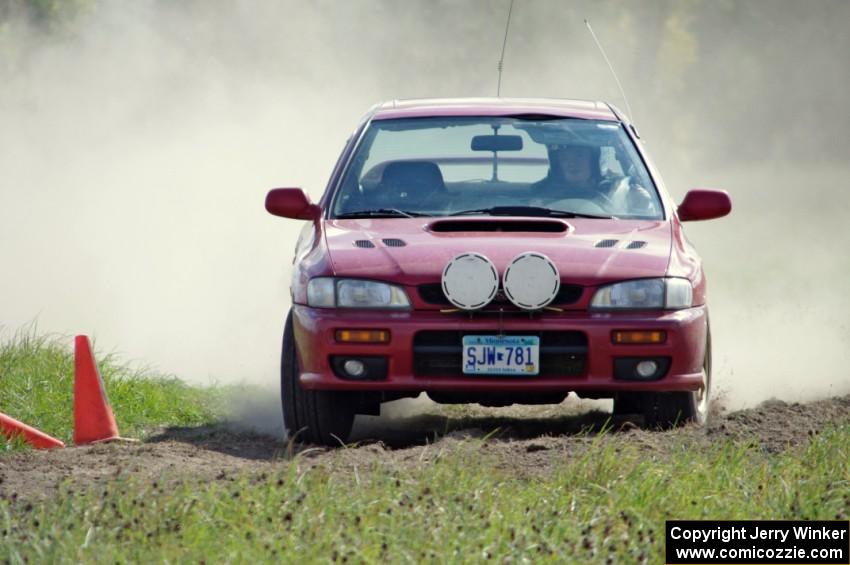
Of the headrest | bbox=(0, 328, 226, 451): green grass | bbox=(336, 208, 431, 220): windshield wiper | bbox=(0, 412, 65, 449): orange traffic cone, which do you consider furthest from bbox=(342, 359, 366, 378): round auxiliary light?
bbox=(0, 328, 226, 451): green grass

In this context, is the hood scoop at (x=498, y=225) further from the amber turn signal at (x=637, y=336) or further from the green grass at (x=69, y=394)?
Answer: the green grass at (x=69, y=394)

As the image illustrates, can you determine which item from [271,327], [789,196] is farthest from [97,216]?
[789,196]

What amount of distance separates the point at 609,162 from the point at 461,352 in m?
1.78

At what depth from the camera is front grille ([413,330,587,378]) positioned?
7910mm

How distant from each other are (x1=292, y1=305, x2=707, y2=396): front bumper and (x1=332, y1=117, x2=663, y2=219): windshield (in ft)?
3.07

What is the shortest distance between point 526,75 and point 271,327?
1980 centimetres

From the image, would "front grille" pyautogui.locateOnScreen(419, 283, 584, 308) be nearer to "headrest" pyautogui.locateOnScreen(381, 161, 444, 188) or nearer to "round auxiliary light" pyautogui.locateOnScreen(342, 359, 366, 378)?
"round auxiliary light" pyautogui.locateOnScreen(342, 359, 366, 378)

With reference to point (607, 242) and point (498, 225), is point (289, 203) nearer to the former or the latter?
point (498, 225)

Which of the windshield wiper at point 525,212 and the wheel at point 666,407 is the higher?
Answer: the windshield wiper at point 525,212

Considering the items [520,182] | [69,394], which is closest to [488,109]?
[520,182]

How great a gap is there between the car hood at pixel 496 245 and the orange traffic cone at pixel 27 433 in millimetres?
1596

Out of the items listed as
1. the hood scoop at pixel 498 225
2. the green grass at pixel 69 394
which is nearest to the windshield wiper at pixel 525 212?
the hood scoop at pixel 498 225

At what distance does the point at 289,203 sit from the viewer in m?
8.77

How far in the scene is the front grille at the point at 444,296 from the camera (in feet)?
26.1
